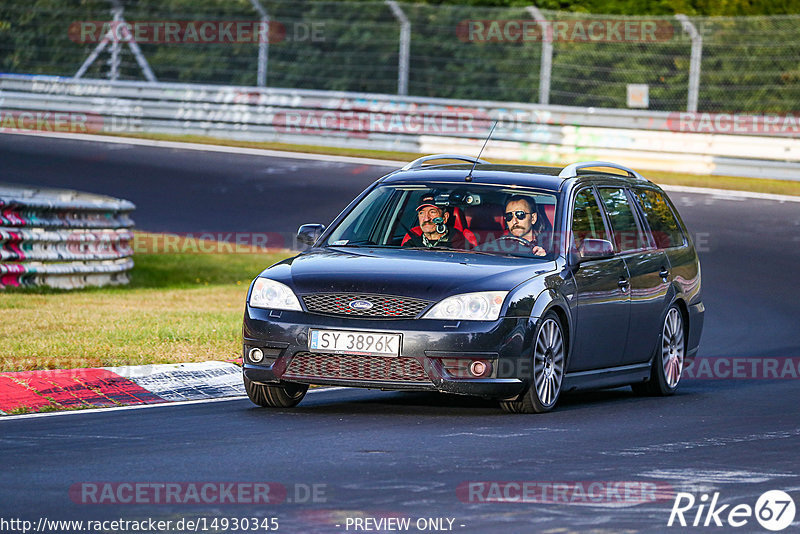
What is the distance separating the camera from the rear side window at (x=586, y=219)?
10398 millimetres

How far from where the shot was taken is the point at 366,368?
9.02 metres

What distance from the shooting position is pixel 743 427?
30.7ft

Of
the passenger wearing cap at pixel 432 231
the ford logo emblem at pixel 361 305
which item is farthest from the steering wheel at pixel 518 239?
the ford logo emblem at pixel 361 305

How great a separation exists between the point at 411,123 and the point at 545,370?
768 inches

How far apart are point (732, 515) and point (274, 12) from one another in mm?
25018

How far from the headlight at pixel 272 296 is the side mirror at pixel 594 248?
201cm

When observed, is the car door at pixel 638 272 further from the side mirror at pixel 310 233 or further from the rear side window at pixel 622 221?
the side mirror at pixel 310 233

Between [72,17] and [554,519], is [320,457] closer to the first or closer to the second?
[554,519]

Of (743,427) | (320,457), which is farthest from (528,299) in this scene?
(320,457)

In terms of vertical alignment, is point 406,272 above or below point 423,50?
below

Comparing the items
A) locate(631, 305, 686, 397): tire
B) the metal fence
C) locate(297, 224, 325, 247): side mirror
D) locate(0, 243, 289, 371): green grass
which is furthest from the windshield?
the metal fence

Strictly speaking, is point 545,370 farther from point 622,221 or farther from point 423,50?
point 423,50

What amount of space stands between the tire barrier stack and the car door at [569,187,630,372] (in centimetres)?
695

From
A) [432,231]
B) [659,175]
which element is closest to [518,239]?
[432,231]
